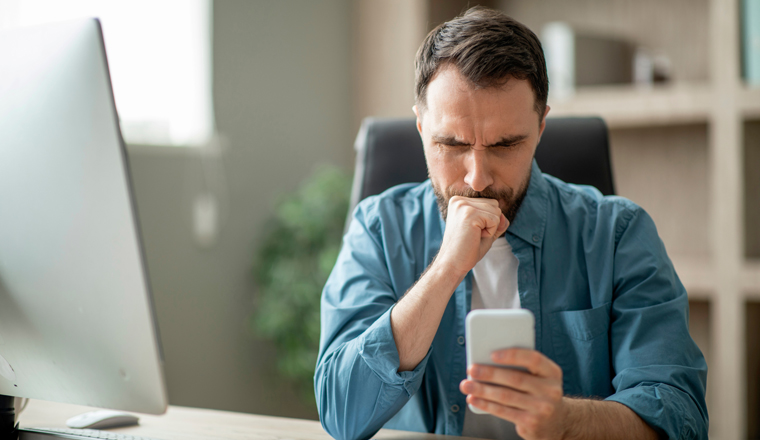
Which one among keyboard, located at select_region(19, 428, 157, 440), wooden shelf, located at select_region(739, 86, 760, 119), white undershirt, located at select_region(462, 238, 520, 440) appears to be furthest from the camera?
wooden shelf, located at select_region(739, 86, 760, 119)


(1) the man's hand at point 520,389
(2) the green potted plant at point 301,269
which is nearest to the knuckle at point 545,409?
(1) the man's hand at point 520,389

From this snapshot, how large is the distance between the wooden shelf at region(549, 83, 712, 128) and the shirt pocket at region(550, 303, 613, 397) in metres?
1.41

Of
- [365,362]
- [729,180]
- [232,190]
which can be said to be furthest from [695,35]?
[365,362]

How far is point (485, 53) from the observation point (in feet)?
2.93

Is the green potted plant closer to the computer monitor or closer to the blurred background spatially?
the blurred background

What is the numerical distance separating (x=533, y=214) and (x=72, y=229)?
0.71 meters

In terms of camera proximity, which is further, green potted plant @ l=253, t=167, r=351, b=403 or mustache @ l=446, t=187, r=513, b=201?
green potted plant @ l=253, t=167, r=351, b=403

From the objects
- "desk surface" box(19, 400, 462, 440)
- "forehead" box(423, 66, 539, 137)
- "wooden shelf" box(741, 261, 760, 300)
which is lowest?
"wooden shelf" box(741, 261, 760, 300)

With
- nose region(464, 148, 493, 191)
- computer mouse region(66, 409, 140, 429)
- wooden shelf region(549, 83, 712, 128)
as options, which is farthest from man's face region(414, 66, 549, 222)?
wooden shelf region(549, 83, 712, 128)

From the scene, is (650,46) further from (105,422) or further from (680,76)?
(105,422)

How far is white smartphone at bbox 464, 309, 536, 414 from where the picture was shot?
1.96 feet

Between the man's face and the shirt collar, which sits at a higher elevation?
the man's face

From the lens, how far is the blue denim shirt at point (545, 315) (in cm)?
84

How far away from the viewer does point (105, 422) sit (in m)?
0.92
